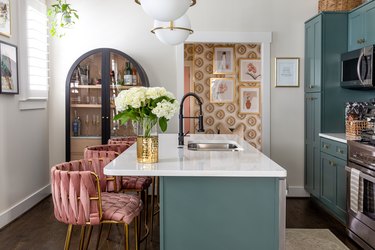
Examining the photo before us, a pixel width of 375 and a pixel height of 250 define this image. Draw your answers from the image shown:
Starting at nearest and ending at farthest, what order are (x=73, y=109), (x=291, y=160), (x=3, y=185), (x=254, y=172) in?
(x=254, y=172) < (x=3, y=185) < (x=73, y=109) < (x=291, y=160)

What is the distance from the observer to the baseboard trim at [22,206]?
4.10 m

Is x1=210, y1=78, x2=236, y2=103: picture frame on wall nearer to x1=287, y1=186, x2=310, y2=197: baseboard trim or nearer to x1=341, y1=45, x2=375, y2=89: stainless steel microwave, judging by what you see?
x1=287, y1=186, x2=310, y2=197: baseboard trim

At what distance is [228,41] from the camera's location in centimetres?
539

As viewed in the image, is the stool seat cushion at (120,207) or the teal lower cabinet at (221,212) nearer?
the teal lower cabinet at (221,212)

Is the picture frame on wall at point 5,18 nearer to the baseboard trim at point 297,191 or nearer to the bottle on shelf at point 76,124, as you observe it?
the bottle on shelf at point 76,124

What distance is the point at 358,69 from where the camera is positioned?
3994 mm

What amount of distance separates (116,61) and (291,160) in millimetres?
2614

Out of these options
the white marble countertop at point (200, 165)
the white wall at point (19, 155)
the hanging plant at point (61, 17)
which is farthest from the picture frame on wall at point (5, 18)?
the white marble countertop at point (200, 165)

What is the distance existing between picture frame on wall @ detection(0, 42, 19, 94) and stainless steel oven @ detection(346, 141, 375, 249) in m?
3.35

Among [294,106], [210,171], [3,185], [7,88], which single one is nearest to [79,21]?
[7,88]

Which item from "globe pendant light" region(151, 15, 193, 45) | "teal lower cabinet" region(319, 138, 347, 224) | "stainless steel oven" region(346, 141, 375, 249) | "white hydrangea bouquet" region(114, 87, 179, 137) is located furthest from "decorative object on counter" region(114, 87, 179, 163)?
"teal lower cabinet" region(319, 138, 347, 224)

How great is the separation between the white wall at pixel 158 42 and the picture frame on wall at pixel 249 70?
1786mm

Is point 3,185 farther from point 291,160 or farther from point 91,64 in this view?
point 291,160

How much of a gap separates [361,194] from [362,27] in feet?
5.99
